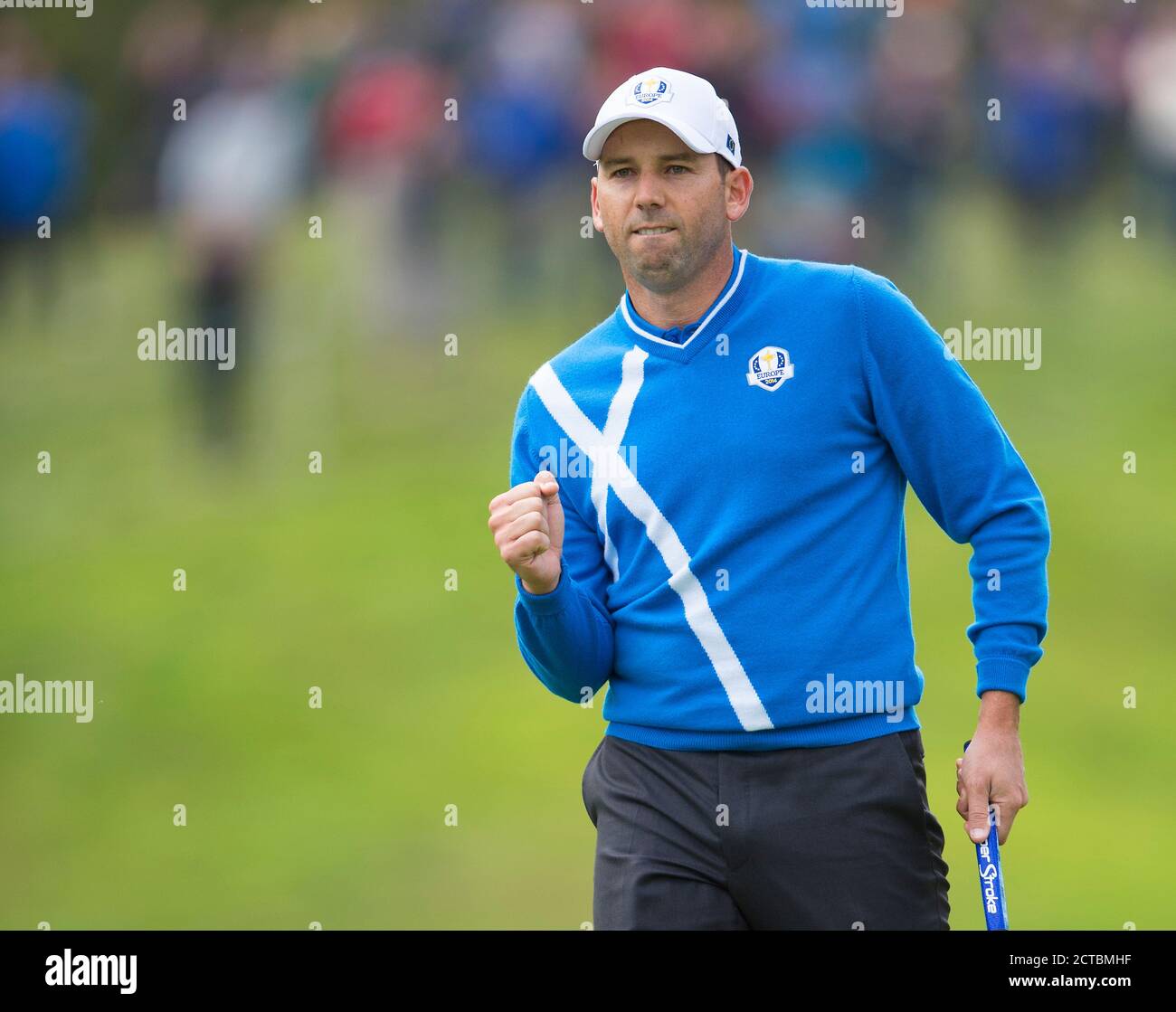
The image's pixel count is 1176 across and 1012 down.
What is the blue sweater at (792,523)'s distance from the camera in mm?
2740

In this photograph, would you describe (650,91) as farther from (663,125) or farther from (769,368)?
(769,368)

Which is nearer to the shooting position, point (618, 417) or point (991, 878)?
point (991, 878)

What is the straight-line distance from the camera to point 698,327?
2.90 m

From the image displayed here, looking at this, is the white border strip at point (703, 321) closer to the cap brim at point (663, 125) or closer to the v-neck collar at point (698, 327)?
the v-neck collar at point (698, 327)

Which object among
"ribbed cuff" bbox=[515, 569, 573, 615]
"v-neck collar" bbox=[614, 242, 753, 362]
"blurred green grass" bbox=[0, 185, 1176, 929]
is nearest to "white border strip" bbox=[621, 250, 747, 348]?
"v-neck collar" bbox=[614, 242, 753, 362]

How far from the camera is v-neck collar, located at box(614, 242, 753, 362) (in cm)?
289

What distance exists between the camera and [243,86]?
8961 millimetres

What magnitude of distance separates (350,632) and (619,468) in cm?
565

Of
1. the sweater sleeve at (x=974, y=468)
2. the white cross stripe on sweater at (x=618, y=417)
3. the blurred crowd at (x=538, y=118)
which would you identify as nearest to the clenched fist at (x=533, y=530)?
the white cross stripe on sweater at (x=618, y=417)

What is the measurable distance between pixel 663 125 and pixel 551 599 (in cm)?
81

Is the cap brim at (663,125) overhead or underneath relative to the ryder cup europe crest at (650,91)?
underneath

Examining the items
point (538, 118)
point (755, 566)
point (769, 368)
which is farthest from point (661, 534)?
point (538, 118)

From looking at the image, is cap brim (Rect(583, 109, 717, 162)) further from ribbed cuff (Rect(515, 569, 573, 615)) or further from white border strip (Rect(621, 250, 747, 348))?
ribbed cuff (Rect(515, 569, 573, 615))

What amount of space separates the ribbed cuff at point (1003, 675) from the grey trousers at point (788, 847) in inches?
6.8
